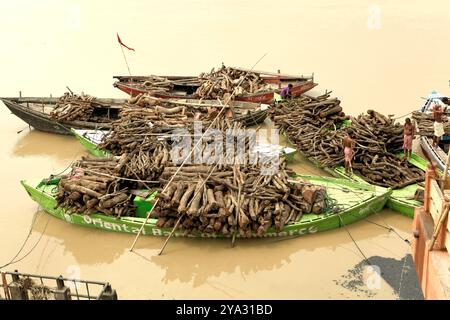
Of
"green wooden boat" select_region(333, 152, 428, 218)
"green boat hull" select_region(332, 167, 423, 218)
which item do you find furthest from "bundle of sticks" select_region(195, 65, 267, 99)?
"green boat hull" select_region(332, 167, 423, 218)

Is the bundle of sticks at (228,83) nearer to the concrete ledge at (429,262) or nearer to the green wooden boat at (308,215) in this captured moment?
the green wooden boat at (308,215)

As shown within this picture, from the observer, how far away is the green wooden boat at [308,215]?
12.1 metres

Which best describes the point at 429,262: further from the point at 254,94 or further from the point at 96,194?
the point at 254,94

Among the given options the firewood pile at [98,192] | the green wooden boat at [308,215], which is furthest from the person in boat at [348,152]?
the firewood pile at [98,192]

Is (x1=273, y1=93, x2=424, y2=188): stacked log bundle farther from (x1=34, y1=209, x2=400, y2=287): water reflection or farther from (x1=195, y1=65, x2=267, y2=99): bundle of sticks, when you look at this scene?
(x1=195, y1=65, x2=267, y2=99): bundle of sticks

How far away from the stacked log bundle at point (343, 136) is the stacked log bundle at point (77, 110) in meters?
7.09

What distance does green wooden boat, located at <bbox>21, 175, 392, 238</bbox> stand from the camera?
1212 cm

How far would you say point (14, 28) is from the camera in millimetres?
38938

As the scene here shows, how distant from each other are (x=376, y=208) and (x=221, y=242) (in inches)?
164

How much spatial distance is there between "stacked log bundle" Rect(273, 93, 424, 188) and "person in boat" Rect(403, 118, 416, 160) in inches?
15.6

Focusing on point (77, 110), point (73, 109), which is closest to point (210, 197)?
point (77, 110)

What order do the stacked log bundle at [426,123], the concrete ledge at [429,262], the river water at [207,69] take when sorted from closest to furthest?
the concrete ledge at [429,262] → the river water at [207,69] → the stacked log bundle at [426,123]

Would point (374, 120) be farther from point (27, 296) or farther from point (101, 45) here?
point (101, 45)

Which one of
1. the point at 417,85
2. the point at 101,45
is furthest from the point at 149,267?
the point at 101,45
